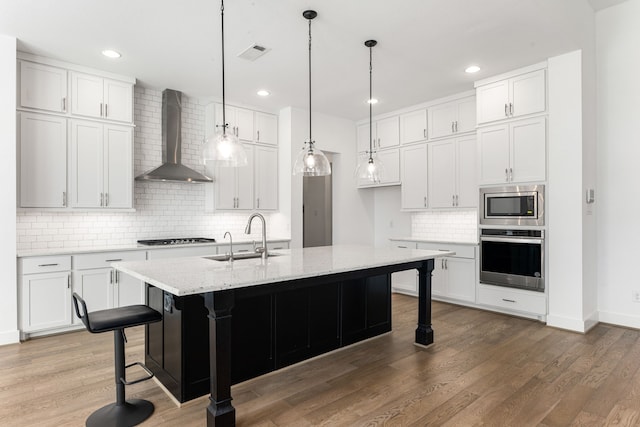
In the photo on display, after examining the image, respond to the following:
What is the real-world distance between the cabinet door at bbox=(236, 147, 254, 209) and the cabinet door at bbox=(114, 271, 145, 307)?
1818 mm

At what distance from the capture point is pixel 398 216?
21.8 ft

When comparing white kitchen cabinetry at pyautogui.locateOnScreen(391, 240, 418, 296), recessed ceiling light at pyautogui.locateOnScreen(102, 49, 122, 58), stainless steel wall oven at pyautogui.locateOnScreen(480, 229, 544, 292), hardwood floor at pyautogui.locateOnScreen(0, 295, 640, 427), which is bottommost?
hardwood floor at pyautogui.locateOnScreen(0, 295, 640, 427)

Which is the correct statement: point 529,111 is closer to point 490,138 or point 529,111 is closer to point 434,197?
point 490,138

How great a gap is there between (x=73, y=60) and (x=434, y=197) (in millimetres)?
4931

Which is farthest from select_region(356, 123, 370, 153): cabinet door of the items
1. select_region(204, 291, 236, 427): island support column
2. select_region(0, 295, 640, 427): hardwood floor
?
select_region(204, 291, 236, 427): island support column

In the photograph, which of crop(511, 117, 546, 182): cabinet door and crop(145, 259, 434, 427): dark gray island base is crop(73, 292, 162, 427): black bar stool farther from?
crop(511, 117, 546, 182): cabinet door

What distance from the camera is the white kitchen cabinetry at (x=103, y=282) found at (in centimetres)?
405

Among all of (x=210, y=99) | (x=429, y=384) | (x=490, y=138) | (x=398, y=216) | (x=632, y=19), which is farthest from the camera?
(x=398, y=216)

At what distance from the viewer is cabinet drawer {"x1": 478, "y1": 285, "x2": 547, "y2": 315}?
4.29m

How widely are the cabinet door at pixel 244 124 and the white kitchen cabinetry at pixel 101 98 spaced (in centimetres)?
152

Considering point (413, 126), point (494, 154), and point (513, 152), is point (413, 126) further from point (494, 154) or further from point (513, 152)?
point (513, 152)

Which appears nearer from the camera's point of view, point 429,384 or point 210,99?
point 429,384

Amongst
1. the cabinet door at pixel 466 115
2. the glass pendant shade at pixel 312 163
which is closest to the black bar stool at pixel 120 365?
the glass pendant shade at pixel 312 163

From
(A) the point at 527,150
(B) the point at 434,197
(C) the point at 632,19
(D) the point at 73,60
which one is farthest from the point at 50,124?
(C) the point at 632,19
